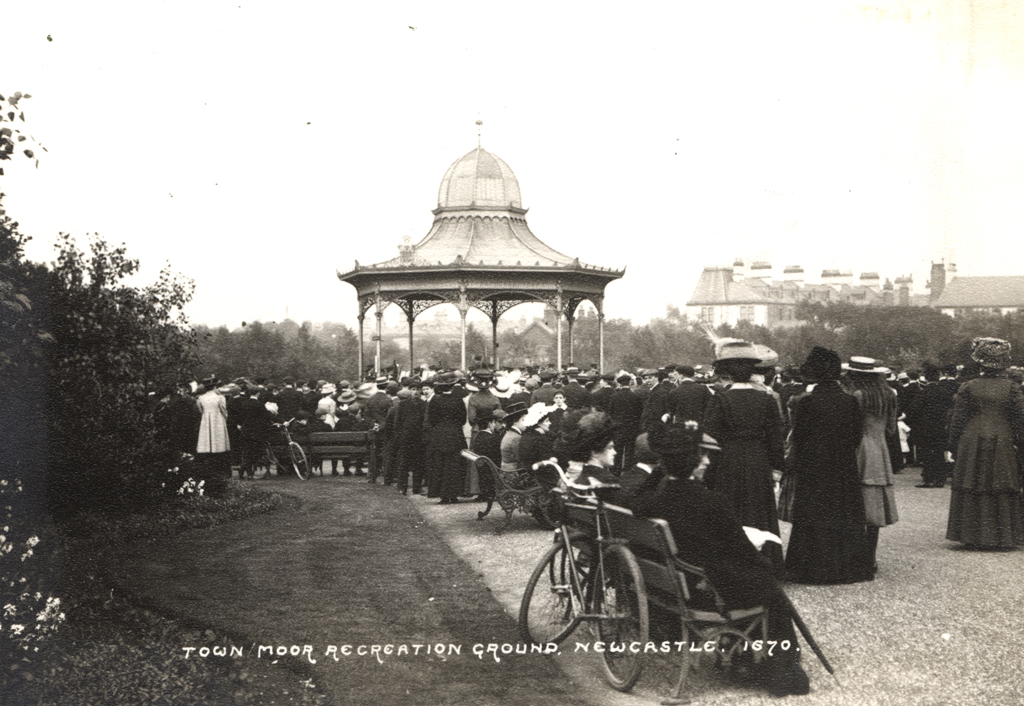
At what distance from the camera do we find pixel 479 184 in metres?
34.2

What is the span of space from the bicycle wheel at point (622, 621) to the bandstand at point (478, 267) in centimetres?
2238

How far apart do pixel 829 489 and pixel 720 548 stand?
10.0 feet

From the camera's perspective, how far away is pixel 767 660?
562 cm

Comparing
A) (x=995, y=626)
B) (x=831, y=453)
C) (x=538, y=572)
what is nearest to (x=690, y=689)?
(x=538, y=572)

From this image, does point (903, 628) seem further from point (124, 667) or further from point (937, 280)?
point (937, 280)

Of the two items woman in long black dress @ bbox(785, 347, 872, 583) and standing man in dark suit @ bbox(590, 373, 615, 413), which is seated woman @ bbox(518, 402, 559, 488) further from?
standing man in dark suit @ bbox(590, 373, 615, 413)

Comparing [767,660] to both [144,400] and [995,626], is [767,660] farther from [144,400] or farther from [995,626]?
[144,400]

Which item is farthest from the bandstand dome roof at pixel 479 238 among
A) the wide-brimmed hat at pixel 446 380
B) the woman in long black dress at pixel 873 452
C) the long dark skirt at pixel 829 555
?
the long dark skirt at pixel 829 555

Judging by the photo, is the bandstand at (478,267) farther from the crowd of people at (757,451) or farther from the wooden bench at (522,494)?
the wooden bench at (522,494)

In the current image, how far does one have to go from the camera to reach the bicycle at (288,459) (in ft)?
61.7

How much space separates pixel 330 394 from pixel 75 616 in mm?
15094

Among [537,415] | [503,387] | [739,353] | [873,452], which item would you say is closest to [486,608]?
[739,353]

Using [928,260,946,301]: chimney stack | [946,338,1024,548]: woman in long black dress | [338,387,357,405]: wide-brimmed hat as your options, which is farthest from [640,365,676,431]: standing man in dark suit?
[928,260,946,301]: chimney stack

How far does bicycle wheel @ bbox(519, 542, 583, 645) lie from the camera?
6.35m
